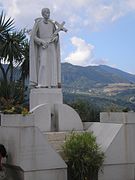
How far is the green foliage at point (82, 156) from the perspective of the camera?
8.86 meters

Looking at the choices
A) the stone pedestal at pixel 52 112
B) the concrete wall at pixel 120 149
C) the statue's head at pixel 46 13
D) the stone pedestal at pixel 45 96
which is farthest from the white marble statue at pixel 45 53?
the concrete wall at pixel 120 149

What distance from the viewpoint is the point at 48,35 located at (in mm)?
11984

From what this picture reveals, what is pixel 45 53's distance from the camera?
11.8 m

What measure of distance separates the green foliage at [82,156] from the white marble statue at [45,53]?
302 cm

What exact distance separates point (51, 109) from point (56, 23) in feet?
9.04

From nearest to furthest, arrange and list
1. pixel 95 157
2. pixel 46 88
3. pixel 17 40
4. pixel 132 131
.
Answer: pixel 95 157 → pixel 132 131 → pixel 46 88 → pixel 17 40

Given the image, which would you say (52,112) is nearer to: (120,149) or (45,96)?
(45,96)

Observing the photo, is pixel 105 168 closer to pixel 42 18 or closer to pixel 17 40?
pixel 42 18

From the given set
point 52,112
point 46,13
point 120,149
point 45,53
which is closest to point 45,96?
point 52,112

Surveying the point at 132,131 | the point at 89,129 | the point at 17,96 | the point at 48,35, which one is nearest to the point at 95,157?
the point at 132,131

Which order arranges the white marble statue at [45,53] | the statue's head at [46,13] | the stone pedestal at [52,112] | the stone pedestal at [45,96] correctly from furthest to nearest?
the statue's head at [46,13] → the white marble statue at [45,53] → the stone pedestal at [45,96] → the stone pedestal at [52,112]

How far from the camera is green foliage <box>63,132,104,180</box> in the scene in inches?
349

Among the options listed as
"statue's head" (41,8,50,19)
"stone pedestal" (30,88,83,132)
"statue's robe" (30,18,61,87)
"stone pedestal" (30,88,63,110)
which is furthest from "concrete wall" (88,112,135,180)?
"statue's head" (41,8,50,19)

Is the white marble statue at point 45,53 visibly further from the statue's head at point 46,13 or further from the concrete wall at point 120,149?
the concrete wall at point 120,149
